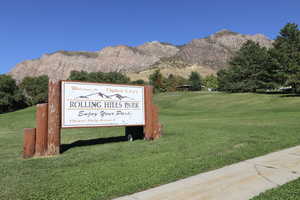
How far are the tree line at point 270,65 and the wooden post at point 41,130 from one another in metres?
40.5

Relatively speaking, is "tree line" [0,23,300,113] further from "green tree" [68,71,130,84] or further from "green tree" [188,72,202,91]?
"green tree" [188,72,202,91]

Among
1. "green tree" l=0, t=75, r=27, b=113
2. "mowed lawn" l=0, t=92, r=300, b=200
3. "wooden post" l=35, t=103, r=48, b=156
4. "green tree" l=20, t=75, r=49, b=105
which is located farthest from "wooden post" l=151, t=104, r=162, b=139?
"green tree" l=20, t=75, r=49, b=105

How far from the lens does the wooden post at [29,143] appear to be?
712cm

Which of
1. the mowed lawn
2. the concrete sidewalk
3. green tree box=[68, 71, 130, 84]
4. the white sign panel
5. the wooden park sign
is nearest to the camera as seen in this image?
the concrete sidewalk

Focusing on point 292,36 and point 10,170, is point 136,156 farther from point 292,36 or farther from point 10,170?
point 292,36

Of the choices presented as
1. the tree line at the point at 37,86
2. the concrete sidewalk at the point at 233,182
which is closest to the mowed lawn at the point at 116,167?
the concrete sidewalk at the point at 233,182

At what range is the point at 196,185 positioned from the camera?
441 centimetres

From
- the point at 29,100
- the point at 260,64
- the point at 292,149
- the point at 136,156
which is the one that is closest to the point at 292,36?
the point at 260,64

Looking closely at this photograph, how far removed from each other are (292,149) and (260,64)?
162ft

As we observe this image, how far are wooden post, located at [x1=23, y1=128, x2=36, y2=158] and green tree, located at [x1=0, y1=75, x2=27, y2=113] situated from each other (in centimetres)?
6601

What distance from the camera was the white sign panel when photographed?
8.11 meters

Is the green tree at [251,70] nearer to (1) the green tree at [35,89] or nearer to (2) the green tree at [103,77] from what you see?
(2) the green tree at [103,77]

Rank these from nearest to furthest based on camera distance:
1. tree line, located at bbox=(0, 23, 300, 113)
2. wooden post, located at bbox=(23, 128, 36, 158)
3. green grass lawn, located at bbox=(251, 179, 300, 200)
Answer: green grass lawn, located at bbox=(251, 179, 300, 200), wooden post, located at bbox=(23, 128, 36, 158), tree line, located at bbox=(0, 23, 300, 113)

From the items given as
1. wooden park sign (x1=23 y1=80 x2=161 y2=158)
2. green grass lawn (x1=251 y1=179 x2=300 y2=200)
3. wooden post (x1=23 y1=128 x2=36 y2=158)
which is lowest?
green grass lawn (x1=251 y1=179 x2=300 y2=200)
